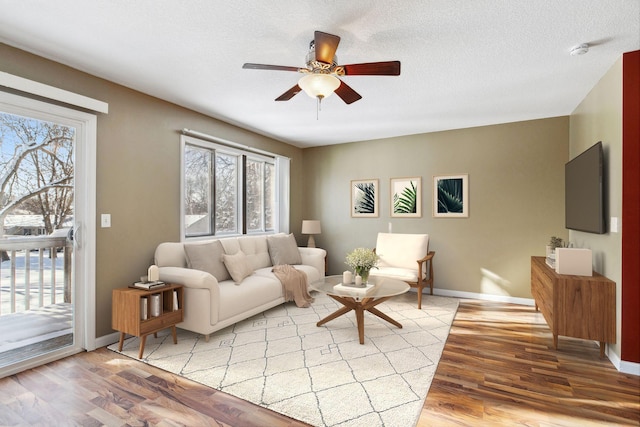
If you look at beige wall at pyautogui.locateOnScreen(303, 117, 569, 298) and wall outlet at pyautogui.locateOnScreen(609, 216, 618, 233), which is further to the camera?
beige wall at pyautogui.locateOnScreen(303, 117, 569, 298)

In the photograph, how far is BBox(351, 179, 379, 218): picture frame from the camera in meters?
5.46

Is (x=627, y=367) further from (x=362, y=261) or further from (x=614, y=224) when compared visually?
(x=362, y=261)

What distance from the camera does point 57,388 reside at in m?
2.26

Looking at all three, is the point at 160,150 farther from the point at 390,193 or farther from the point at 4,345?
the point at 390,193

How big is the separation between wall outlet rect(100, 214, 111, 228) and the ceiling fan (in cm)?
198

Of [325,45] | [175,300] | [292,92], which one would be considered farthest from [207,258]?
[325,45]

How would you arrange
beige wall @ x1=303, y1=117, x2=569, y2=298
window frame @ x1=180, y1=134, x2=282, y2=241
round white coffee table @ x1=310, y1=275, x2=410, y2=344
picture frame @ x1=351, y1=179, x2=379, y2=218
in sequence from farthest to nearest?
picture frame @ x1=351, y1=179, x2=379, y2=218
beige wall @ x1=303, y1=117, x2=569, y2=298
window frame @ x1=180, y1=134, x2=282, y2=241
round white coffee table @ x1=310, y1=275, x2=410, y2=344

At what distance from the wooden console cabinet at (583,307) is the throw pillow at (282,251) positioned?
10.2ft

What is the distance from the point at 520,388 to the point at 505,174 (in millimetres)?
3108

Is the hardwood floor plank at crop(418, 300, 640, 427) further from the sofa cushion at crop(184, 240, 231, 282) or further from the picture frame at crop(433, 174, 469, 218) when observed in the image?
the sofa cushion at crop(184, 240, 231, 282)

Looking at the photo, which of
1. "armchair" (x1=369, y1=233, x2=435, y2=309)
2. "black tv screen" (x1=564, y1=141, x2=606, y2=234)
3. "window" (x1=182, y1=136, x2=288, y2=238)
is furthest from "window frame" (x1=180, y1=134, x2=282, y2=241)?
"black tv screen" (x1=564, y1=141, x2=606, y2=234)

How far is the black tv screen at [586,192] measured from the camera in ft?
9.25

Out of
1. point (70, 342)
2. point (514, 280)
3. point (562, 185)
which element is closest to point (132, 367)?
point (70, 342)

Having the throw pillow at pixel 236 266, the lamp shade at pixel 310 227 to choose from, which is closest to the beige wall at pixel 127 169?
the throw pillow at pixel 236 266
